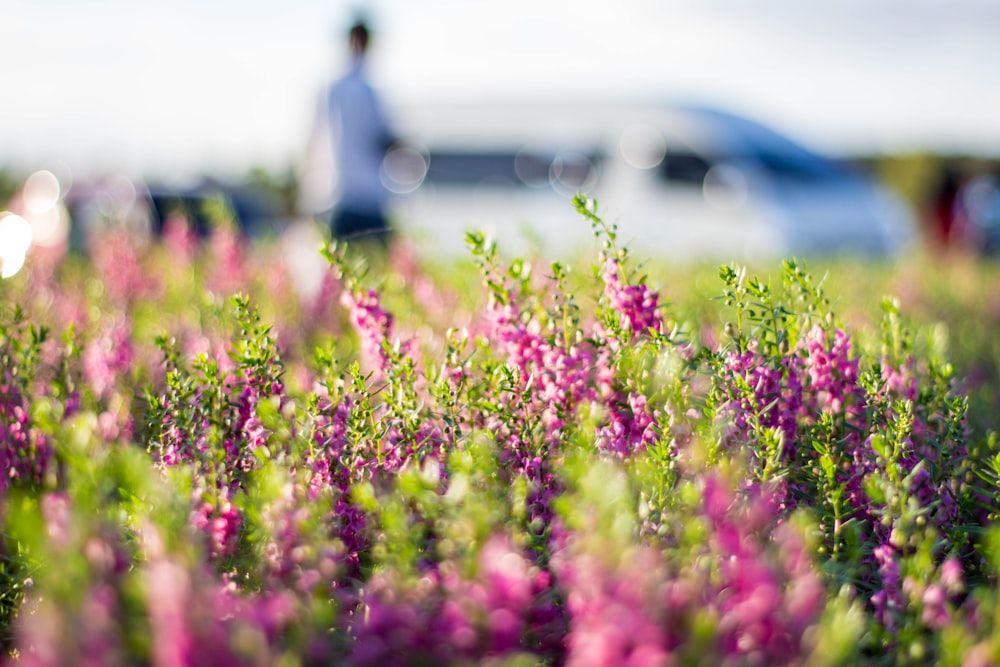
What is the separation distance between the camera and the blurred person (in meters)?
7.61

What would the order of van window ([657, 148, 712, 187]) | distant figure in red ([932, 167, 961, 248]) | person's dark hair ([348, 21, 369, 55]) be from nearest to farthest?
person's dark hair ([348, 21, 369, 55]), van window ([657, 148, 712, 187]), distant figure in red ([932, 167, 961, 248])

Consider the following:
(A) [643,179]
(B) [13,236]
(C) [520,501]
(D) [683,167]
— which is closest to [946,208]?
(D) [683,167]

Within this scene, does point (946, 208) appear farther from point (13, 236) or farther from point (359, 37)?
point (13, 236)

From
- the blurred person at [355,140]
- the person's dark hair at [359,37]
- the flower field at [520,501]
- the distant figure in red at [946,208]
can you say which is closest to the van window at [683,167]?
the blurred person at [355,140]

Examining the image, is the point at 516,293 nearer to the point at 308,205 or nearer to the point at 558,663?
the point at 558,663

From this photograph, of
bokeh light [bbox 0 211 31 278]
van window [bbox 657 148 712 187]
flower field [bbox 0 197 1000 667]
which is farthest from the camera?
van window [bbox 657 148 712 187]

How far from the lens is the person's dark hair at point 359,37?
24.8ft

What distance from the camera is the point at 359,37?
7.61m

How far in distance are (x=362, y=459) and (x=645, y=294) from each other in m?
0.98

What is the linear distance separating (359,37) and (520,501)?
6.04m

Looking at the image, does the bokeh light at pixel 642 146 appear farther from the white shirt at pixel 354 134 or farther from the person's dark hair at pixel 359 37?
the person's dark hair at pixel 359 37

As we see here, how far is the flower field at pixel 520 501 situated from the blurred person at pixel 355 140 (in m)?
3.81

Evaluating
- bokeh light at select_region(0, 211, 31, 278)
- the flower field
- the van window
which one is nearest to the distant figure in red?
the van window

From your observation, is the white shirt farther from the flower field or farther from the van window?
the van window
